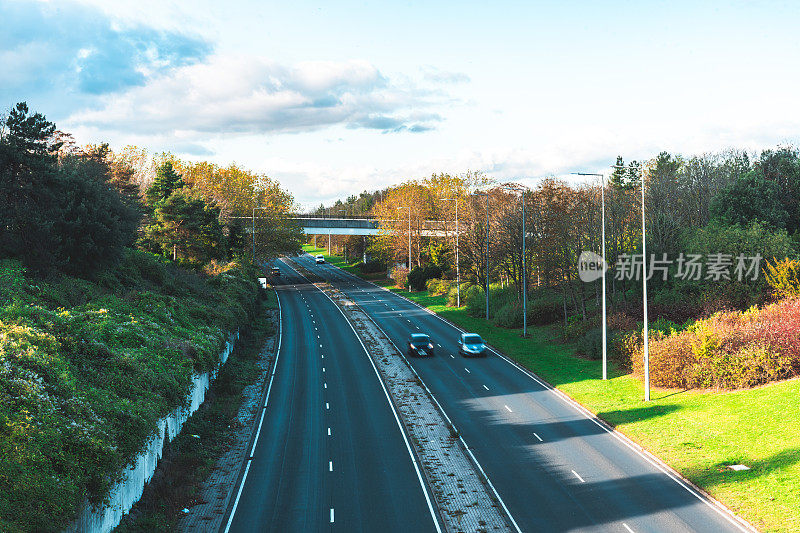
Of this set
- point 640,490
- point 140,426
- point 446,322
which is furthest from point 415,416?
point 446,322

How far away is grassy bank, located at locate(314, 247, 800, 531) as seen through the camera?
62.6ft

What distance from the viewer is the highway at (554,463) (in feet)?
61.1

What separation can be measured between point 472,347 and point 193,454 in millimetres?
23953

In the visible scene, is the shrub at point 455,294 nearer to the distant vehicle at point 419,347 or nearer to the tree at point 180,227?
the distant vehicle at point 419,347

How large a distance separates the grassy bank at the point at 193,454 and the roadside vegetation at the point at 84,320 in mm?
1940

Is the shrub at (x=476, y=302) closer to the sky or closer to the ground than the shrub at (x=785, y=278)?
closer to the ground

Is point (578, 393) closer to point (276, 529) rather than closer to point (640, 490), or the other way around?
point (640, 490)

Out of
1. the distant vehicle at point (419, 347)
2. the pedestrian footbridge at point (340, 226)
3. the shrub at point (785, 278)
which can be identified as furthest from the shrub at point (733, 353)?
the pedestrian footbridge at point (340, 226)

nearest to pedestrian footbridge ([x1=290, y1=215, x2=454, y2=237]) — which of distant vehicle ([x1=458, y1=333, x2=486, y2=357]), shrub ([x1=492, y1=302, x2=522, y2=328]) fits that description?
shrub ([x1=492, y1=302, x2=522, y2=328])

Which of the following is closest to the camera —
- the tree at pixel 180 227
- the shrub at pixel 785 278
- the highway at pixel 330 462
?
the highway at pixel 330 462

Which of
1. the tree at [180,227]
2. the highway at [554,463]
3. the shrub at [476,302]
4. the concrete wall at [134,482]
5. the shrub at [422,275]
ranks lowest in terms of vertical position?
the highway at [554,463]

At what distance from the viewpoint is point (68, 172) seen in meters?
36.3

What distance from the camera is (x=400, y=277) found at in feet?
297

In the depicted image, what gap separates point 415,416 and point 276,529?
12467mm
